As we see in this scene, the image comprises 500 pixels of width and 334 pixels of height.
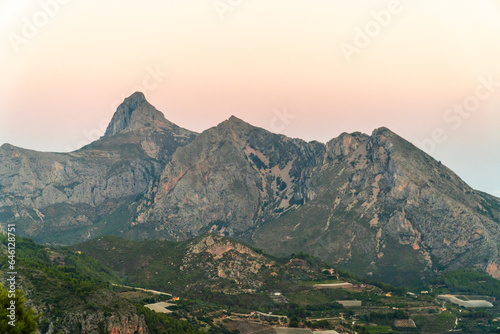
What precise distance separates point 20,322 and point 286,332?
140824mm

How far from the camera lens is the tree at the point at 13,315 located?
66.8 meters

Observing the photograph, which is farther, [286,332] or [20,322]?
[286,332]

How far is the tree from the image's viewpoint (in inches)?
2628

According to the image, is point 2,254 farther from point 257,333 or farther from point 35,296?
point 257,333

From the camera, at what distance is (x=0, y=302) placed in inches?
2675

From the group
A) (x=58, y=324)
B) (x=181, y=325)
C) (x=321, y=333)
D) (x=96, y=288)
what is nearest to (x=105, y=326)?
(x=58, y=324)

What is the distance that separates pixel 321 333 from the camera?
196 m

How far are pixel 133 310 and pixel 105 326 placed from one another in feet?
51.7

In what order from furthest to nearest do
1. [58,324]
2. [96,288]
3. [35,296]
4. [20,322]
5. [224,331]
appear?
[224,331], [96,288], [35,296], [58,324], [20,322]

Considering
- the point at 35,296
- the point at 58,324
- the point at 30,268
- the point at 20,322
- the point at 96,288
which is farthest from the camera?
the point at 30,268

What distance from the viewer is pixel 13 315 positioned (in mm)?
67688

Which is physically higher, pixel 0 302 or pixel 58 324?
pixel 0 302

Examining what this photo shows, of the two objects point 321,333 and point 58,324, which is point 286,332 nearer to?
point 321,333

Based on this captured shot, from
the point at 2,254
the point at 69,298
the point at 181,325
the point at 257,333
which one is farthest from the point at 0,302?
the point at 257,333
